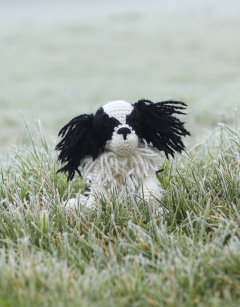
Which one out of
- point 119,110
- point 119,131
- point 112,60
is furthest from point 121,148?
point 112,60

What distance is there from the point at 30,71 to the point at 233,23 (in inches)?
301

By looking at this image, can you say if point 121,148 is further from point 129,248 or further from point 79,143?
point 129,248

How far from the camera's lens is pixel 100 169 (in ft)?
6.83

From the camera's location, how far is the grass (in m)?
1.42

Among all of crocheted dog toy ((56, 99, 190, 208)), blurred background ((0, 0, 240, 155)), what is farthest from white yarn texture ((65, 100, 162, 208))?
blurred background ((0, 0, 240, 155))

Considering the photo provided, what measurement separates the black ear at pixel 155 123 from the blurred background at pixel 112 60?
390cm

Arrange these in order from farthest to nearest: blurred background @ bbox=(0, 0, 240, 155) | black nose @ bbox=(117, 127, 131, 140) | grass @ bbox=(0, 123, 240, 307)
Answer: blurred background @ bbox=(0, 0, 240, 155) → black nose @ bbox=(117, 127, 131, 140) → grass @ bbox=(0, 123, 240, 307)

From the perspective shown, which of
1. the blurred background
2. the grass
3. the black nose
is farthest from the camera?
the blurred background

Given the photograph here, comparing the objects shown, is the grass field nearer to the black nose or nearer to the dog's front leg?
the dog's front leg

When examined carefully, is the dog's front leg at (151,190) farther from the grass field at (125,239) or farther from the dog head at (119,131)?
the dog head at (119,131)

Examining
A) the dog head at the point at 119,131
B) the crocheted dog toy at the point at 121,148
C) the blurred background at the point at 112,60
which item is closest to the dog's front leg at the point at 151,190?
the crocheted dog toy at the point at 121,148

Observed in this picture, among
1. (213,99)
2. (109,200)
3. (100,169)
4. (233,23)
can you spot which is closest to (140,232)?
(109,200)

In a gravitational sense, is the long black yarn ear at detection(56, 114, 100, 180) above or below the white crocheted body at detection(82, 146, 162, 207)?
above

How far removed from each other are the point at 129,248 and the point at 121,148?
1.57ft
